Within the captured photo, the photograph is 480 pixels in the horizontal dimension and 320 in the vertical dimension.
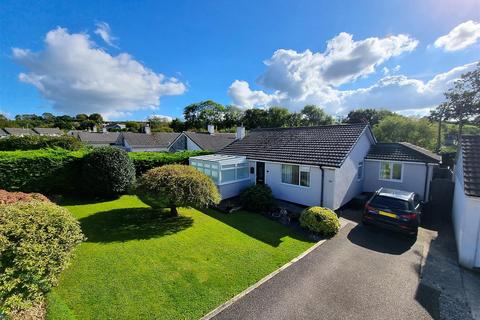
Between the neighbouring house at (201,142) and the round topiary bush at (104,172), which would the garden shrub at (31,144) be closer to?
the neighbouring house at (201,142)

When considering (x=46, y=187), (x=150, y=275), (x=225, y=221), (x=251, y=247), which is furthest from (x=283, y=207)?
(x=46, y=187)

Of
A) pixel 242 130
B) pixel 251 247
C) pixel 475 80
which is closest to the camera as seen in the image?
pixel 251 247

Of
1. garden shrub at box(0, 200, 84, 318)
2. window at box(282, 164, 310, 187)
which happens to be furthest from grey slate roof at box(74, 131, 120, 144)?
garden shrub at box(0, 200, 84, 318)

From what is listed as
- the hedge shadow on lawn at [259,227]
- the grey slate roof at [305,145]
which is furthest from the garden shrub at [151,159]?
the hedge shadow on lawn at [259,227]

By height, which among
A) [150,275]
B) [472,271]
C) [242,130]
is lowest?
[472,271]

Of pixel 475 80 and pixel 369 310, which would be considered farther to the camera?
pixel 475 80

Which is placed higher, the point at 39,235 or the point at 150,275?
the point at 39,235

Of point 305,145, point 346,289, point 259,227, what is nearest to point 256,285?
point 346,289

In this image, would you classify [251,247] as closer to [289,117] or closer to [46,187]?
[46,187]

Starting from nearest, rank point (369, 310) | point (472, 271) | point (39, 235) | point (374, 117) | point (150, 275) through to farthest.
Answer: point (39, 235) → point (369, 310) → point (150, 275) → point (472, 271) → point (374, 117)
